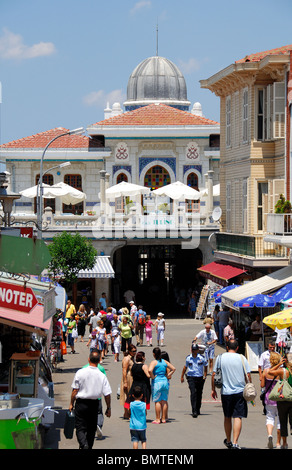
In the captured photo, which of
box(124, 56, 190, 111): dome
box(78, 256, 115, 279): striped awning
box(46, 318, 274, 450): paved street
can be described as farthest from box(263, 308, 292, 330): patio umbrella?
box(124, 56, 190, 111): dome

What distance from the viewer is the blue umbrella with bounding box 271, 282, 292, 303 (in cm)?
2447

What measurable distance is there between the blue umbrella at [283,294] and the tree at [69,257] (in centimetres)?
1521

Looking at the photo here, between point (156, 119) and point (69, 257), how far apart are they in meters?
14.4

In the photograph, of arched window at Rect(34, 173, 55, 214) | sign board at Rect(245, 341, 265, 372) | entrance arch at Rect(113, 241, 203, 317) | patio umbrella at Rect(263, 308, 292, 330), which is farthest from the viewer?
arched window at Rect(34, 173, 55, 214)

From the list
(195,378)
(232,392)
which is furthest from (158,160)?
(232,392)

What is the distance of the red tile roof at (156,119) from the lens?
167ft

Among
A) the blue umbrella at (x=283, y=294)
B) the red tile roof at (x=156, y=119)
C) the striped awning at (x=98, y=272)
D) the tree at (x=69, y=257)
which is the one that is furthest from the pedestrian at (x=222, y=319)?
the red tile roof at (x=156, y=119)

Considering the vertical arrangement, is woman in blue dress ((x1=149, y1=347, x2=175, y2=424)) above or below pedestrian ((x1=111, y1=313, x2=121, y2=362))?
above

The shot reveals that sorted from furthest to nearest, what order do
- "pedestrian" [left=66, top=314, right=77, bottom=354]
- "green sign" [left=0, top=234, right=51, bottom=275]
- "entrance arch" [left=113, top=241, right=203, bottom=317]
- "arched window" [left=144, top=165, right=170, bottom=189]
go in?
"arched window" [left=144, top=165, right=170, bottom=189], "entrance arch" [left=113, top=241, right=203, bottom=317], "pedestrian" [left=66, top=314, right=77, bottom=354], "green sign" [left=0, top=234, right=51, bottom=275]

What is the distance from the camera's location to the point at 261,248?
31.6 m

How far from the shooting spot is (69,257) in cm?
3941

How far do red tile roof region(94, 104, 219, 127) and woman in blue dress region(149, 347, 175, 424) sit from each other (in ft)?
110

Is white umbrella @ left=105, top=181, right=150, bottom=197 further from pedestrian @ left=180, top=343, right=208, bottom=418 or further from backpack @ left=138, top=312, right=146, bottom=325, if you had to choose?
pedestrian @ left=180, top=343, right=208, bottom=418

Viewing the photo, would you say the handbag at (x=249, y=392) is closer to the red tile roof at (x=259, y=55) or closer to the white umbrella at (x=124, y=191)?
the red tile roof at (x=259, y=55)
